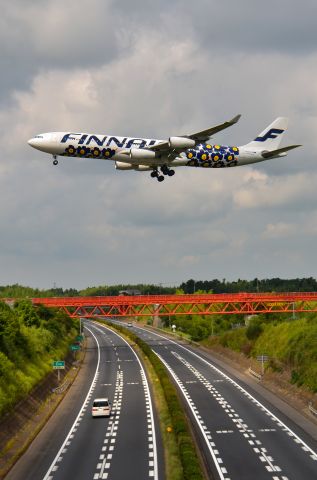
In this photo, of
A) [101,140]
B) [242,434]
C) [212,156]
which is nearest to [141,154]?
[101,140]

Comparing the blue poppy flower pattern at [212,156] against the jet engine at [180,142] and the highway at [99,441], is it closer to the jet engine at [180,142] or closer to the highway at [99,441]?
the jet engine at [180,142]

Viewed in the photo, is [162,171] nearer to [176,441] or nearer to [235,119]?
[235,119]

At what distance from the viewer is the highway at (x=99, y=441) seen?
132 ft

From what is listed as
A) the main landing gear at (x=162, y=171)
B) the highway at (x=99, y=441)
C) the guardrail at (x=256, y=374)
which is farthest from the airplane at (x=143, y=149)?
the guardrail at (x=256, y=374)

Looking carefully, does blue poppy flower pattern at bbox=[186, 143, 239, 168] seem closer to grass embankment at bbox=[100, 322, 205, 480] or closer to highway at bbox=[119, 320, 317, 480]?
grass embankment at bbox=[100, 322, 205, 480]

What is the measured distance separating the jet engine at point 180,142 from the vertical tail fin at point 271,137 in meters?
12.8

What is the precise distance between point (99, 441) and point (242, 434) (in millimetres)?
12564

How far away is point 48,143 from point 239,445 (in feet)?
116

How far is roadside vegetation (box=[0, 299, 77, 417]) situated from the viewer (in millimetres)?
60719

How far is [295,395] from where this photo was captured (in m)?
71.6

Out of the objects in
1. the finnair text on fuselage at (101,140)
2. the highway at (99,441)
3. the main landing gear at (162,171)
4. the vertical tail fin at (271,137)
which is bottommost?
the highway at (99,441)

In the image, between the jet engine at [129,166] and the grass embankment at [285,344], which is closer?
the jet engine at [129,166]

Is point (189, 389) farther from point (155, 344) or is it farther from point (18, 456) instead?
point (155, 344)

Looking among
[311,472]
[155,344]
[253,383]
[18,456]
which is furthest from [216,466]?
[155,344]
